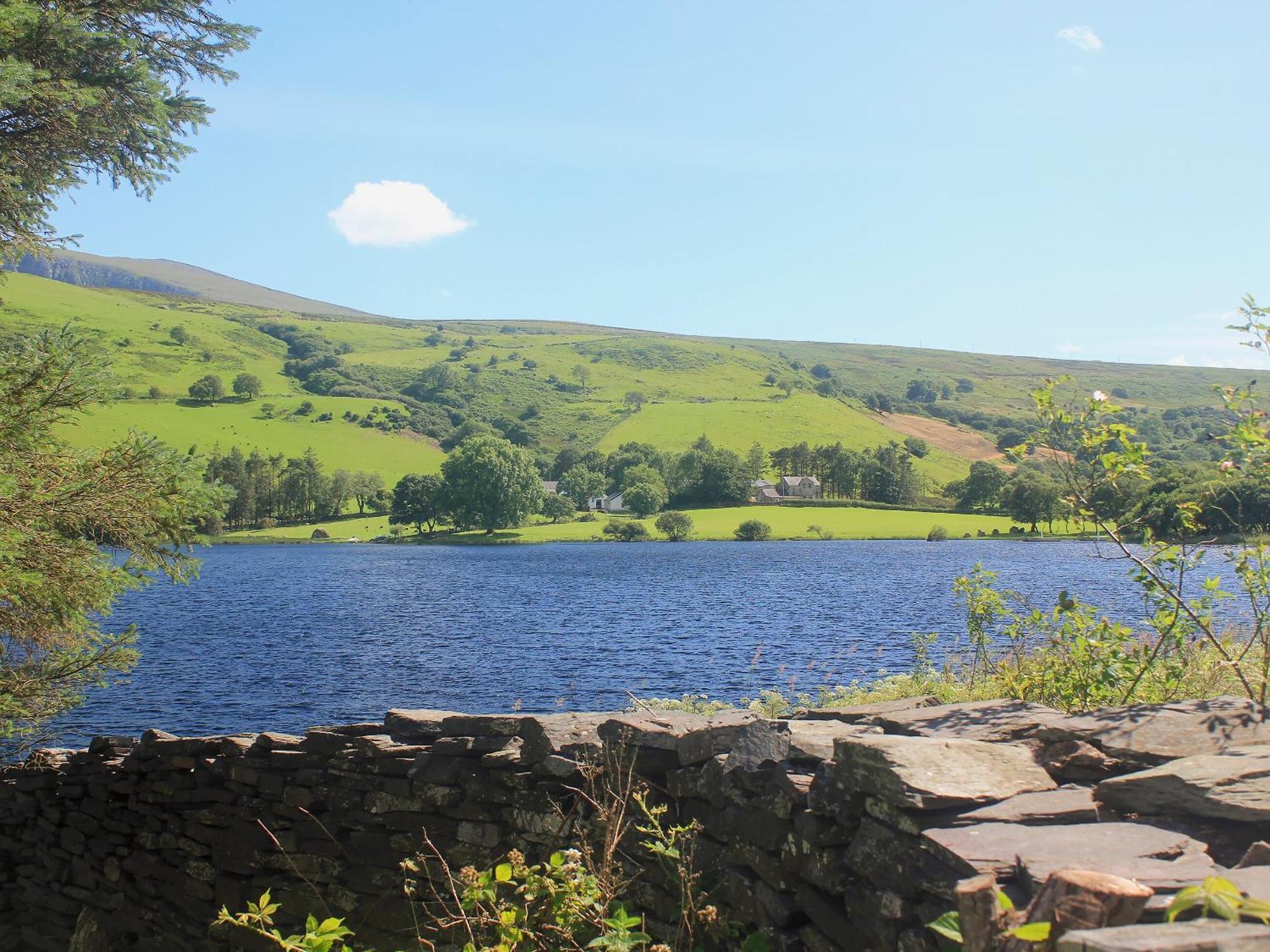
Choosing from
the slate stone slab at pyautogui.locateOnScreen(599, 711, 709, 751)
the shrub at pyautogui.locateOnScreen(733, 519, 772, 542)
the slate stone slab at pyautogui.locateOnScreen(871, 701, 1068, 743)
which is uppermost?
the slate stone slab at pyautogui.locateOnScreen(871, 701, 1068, 743)

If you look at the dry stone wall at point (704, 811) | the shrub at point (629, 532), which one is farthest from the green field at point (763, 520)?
the dry stone wall at point (704, 811)

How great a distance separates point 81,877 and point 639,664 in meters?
17.3

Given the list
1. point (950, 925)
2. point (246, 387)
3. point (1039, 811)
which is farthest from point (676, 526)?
point (950, 925)

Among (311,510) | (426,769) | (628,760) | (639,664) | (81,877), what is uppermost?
(628,760)

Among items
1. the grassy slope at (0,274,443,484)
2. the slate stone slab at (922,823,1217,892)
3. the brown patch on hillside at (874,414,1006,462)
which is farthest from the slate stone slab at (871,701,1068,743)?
the brown patch on hillside at (874,414,1006,462)

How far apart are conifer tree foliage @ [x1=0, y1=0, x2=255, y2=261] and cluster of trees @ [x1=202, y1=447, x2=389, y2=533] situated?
323 feet

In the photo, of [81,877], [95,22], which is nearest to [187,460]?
[81,877]

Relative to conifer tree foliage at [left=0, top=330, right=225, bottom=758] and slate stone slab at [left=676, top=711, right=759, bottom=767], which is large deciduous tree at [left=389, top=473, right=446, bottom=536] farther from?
slate stone slab at [left=676, top=711, right=759, bottom=767]

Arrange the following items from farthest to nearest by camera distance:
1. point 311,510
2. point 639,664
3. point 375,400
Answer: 1. point 375,400
2. point 311,510
3. point 639,664

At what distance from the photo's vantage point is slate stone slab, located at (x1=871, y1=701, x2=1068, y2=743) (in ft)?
15.2

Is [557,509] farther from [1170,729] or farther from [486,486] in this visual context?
[1170,729]

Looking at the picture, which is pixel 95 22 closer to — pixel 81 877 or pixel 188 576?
pixel 188 576

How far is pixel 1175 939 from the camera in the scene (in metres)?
2.09

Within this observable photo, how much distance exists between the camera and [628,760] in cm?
560
